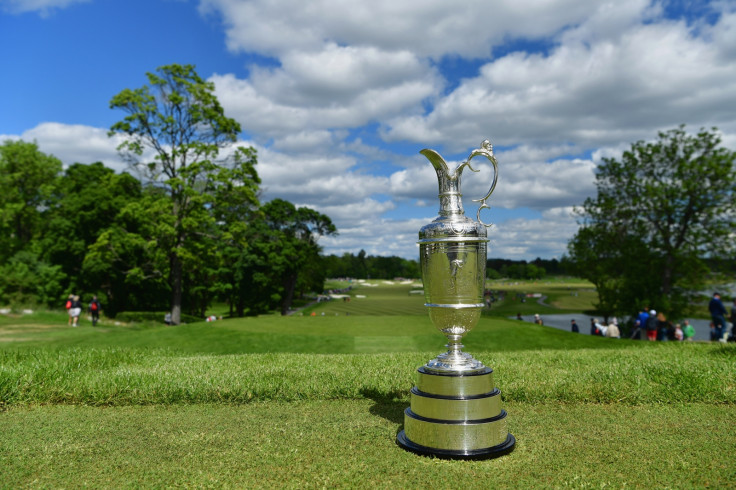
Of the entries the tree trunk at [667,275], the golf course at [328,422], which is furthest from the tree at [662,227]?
the golf course at [328,422]

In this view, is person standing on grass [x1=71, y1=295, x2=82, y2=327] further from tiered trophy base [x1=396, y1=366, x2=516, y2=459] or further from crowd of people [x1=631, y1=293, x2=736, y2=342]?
crowd of people [x1=631, y1=293, x2=736, y2=342]

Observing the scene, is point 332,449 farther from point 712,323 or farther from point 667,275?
point 667,275

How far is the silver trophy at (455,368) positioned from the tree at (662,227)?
30.3 meters

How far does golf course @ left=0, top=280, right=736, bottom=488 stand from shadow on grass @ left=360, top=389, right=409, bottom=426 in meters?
0.02

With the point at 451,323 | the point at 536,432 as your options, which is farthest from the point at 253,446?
the point at 536,432

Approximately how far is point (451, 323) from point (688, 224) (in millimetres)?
32584

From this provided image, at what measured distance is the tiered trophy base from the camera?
502cm

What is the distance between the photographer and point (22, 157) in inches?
1778

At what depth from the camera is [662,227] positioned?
106ft

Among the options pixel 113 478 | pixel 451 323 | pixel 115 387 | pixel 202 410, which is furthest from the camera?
pixel 115 387

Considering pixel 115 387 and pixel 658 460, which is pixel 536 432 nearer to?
pixel 658 460

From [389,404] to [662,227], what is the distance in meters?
31.6

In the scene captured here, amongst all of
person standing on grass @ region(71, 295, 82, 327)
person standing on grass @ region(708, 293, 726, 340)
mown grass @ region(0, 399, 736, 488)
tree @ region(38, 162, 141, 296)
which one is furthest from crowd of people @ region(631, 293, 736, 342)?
tree @ region(38, 162, 141, 296)

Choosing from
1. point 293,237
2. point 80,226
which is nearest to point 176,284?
point 80,226
